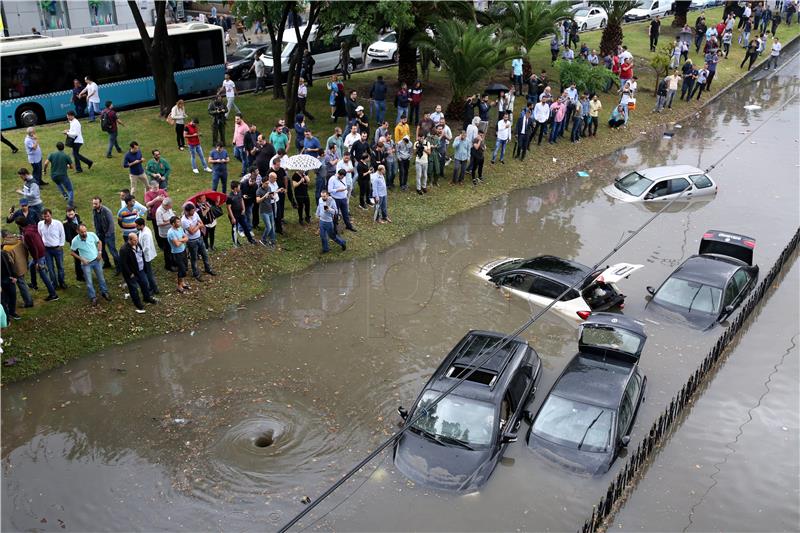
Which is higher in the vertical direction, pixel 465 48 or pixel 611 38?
pixel 465 48

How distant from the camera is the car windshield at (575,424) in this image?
10.9 meters

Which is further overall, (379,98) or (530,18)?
(530,18)

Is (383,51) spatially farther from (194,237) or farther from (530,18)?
(194,237)

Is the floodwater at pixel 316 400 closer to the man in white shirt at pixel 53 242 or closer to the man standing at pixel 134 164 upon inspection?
the man in white shirt at pixel 53 242

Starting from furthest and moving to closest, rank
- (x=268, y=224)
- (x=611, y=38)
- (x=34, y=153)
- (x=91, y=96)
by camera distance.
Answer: (x=611, y=38)
(x=91, y=96)
(x=34, y=153)
(x=268, y=224)

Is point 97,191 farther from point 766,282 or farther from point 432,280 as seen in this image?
point 766,282

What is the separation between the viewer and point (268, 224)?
55.4 feet

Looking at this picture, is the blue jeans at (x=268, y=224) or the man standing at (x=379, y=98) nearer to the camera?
the blue jeans at (x=268, y=224)

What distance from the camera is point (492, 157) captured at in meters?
24.0

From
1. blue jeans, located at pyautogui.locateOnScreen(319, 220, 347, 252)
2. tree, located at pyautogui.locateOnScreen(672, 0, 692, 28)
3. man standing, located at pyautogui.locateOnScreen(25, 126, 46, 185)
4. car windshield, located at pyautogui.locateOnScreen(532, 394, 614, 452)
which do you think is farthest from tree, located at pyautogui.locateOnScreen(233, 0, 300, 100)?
tree, located at pyautogui.locateOnScreen(672, 0, 692, 28)

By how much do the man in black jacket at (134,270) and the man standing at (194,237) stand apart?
46.1 inches

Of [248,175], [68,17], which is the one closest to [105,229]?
[248,175]

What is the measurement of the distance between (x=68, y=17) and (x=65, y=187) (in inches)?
981

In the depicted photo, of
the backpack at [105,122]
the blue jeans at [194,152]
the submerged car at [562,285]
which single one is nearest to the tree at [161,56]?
the backpack at [105,122]
